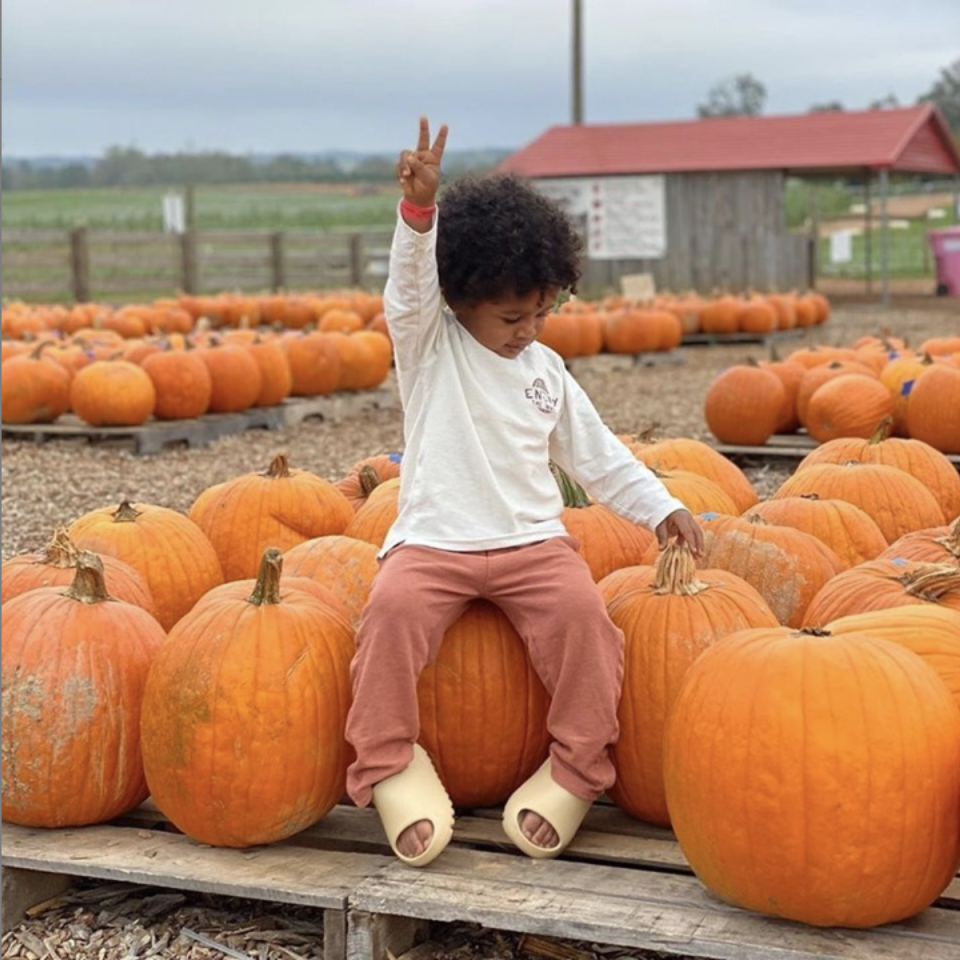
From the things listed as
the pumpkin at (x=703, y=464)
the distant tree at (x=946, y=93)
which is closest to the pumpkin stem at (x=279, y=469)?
the pumpkin at (x=703, y=464)

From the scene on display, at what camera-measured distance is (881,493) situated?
177 inches

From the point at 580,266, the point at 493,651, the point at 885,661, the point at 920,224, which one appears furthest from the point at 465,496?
the point at 920,224

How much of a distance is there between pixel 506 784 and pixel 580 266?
103 centimetres

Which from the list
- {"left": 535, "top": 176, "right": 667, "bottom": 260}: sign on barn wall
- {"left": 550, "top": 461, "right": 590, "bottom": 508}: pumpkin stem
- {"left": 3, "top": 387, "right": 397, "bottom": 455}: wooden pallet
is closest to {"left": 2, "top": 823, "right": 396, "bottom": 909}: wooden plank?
{"left": 550, "top": 461, "right": 590, "bottom": 508}: pumpkin stem

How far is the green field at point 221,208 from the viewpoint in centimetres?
3659

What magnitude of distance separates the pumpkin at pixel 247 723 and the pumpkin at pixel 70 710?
0.11 metres

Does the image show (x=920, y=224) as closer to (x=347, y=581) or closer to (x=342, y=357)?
(x=342, y=357)

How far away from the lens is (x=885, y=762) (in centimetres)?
242

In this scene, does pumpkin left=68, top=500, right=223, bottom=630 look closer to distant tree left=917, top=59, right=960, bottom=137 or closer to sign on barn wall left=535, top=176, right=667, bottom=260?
sign on barn wall left=535, top=176, right=667, bottom=260

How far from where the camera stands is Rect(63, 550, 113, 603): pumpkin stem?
9.86ft

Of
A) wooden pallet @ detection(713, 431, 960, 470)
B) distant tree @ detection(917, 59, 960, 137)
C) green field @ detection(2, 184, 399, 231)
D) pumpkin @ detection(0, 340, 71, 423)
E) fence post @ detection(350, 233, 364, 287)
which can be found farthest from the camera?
distant tree @ detection(917, 59, 960, 137)

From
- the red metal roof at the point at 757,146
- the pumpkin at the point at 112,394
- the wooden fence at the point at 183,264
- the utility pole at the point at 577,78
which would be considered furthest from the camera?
the utility pole at the point at 577,78

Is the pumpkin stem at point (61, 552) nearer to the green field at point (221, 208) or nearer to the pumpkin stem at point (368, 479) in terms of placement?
the pumpkin stem at point (368, 479)

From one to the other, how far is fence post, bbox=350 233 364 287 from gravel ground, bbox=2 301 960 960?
23.4ft
